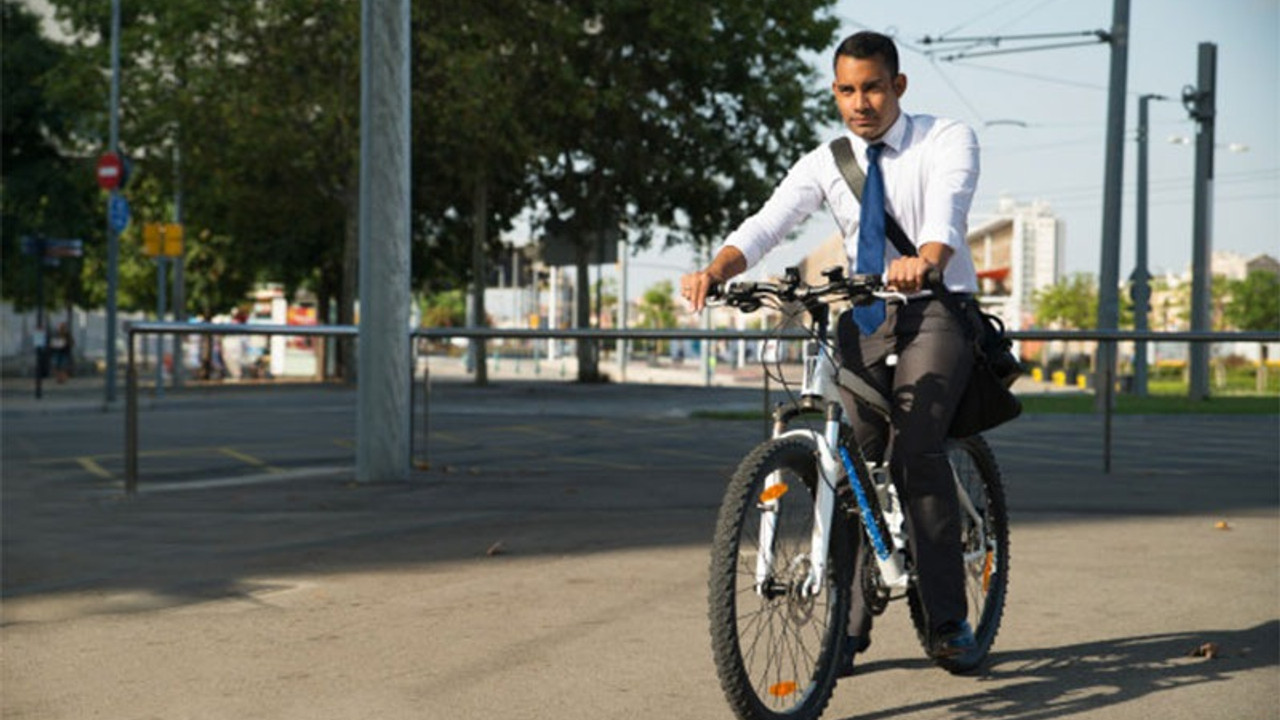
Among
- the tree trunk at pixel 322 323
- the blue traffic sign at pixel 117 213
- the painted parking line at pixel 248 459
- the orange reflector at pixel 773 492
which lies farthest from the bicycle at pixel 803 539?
the tree trunk at pixel 322 323

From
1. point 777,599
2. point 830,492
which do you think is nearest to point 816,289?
point 830,492

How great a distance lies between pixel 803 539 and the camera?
4340 millimetres

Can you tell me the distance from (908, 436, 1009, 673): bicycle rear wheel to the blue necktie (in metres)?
0.69

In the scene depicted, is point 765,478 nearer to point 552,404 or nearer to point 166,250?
point 552,404

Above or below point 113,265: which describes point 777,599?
below

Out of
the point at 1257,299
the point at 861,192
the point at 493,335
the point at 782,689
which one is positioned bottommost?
the point at 782,689

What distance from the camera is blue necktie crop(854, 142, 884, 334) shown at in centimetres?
457

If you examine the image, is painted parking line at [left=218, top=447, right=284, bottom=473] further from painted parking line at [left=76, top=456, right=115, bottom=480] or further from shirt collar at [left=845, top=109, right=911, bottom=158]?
shirt collar at [left=845, top=109, right=911, bottom=158]

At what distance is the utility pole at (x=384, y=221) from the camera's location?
10711 millimetres

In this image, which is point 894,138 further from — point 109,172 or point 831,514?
point 109,172

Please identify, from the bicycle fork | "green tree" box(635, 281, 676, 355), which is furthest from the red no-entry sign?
"green tree" box(635, 281, 676, 355)

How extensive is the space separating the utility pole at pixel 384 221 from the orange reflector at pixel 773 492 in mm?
6877

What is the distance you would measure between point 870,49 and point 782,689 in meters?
1.63

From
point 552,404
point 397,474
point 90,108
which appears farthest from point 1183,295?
point 397,474
